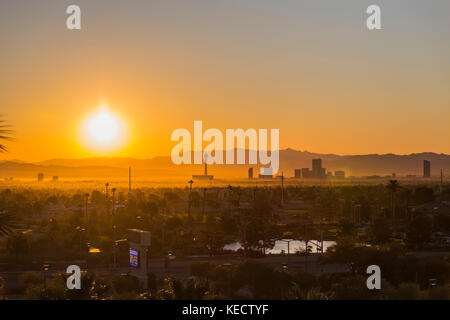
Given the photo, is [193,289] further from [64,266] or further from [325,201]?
[325,201]

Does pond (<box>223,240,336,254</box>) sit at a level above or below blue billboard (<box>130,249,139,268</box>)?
below

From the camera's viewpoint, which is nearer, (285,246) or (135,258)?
(135,258)

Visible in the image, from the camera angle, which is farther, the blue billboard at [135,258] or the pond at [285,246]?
the pond at [285,246]

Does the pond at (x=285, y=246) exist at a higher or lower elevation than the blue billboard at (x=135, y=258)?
lower

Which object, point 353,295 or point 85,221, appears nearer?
point 353,295

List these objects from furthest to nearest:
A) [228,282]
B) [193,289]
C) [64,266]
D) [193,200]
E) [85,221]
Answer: [193,200]
[85,221]
[64,266]
[228,282]
[193,289]

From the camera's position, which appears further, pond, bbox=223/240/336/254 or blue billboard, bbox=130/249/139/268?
pond, bbox=223/240/336/254

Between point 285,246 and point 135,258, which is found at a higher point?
point 135,258
